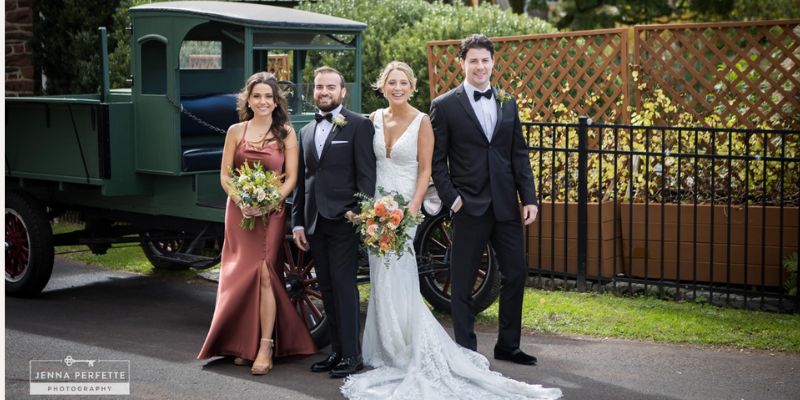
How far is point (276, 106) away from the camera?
7.30 m

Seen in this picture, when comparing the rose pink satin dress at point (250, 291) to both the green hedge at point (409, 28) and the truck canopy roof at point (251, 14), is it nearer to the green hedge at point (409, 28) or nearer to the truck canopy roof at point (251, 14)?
the truck canopy roof at point (251, 14)

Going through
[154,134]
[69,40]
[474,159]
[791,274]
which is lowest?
[791,274]

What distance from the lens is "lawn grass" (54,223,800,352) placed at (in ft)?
25.5

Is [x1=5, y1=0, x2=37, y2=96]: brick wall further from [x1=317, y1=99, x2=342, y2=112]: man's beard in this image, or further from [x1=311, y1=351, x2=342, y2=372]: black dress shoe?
[x1=311, y1=351, x2=342, y2=372]: black dress shoe

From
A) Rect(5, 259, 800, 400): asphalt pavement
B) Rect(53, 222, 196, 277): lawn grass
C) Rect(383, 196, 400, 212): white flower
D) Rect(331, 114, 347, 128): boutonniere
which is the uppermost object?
Rect(331, 114, 347, 128): boutonniere

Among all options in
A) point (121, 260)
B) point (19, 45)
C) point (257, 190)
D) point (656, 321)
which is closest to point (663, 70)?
point (656, 321)

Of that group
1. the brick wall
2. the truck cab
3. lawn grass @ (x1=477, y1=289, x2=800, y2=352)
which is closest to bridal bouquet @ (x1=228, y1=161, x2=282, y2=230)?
the truck cab

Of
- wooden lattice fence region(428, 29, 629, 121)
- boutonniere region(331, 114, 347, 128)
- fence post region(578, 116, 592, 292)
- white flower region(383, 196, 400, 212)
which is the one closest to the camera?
white flower region(383, 196, 400, 212)

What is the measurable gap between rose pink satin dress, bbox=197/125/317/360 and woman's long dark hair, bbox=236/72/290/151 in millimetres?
88

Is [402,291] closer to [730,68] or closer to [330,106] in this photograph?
[330,106]

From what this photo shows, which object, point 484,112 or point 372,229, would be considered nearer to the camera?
point 372,229

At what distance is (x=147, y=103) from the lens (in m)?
8.80

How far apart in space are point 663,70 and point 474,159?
3679mm

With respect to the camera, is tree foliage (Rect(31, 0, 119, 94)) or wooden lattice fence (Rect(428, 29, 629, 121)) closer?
wooden lattice fence (Rect(428, 29, 629, 121))
